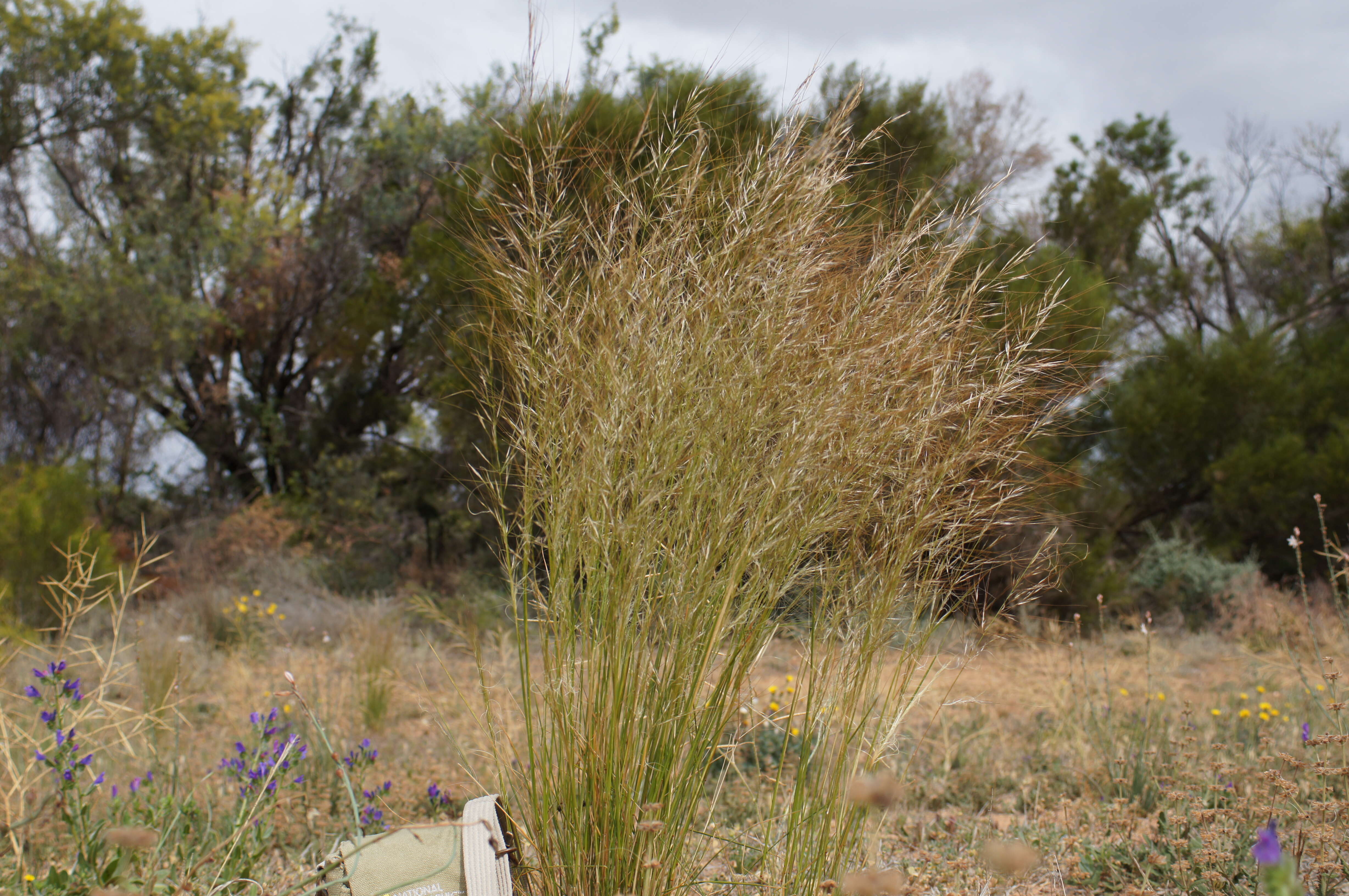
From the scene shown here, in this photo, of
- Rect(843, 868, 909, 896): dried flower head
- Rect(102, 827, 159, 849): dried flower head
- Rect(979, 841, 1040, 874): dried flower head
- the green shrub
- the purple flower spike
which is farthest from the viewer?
the green shrub

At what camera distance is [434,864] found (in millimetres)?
1479

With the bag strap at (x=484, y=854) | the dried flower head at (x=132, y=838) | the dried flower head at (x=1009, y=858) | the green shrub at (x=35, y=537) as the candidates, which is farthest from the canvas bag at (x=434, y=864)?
the green shrub at (x=35, y=537)

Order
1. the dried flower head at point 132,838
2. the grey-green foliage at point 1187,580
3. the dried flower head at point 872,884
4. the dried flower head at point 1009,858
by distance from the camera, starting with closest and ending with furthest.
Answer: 1. the dried flower head at point 1009,858
2. the dried flower head at point 872,884
3. the dried flower head at point 132,838
4. the grey-green foliage at point 1187,580

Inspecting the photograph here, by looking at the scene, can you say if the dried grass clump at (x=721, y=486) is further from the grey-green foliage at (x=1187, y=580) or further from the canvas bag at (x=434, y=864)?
the grey-green foliage at (x=1187, y=580)

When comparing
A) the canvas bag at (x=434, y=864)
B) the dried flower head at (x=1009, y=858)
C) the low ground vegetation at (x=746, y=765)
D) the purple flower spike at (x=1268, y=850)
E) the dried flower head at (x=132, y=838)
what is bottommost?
the low ground vegetation at (x=746, y=765)

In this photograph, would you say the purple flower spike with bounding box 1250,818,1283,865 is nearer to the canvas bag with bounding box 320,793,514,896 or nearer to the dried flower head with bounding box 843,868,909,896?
the dried flower head with bounding box 843,868,909,896

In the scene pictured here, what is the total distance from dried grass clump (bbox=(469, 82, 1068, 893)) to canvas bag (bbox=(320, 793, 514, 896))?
76mm

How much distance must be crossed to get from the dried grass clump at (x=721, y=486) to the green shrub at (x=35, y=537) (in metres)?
5.14

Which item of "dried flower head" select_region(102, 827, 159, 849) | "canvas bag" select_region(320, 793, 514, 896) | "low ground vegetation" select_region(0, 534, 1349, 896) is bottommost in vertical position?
"low ground vegetation" select_region(0, 534, 1349, 896)

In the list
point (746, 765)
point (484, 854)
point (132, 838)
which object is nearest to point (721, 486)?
point (484, 854)

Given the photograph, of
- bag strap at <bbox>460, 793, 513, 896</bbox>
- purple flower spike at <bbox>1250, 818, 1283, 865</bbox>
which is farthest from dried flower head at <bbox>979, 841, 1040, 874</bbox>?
bag strap at <bbox>460, 793, 513, 896</bbox>

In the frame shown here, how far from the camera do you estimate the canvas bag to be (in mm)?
1360

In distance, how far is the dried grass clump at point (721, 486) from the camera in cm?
134

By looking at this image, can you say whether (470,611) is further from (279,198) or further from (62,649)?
(279,198)
